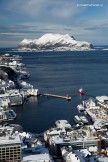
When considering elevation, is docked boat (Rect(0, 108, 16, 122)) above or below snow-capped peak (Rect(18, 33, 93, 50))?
below

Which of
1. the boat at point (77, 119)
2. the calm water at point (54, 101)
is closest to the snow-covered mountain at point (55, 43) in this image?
the calm water at point (54, 101)

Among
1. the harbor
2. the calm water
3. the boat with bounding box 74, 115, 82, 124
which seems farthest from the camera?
the calm water

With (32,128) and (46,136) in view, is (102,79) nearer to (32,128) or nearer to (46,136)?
(32,128)

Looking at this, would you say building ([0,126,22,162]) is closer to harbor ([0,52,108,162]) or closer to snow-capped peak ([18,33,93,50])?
harbor ([0,52,108,162])

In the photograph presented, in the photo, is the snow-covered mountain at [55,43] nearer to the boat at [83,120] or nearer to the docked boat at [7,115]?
the docked boat at [7,115]

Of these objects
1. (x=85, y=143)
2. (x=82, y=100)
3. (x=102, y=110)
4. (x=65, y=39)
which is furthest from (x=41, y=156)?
(x=65, y=39)

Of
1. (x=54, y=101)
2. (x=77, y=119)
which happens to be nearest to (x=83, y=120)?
(x=77, y=119)

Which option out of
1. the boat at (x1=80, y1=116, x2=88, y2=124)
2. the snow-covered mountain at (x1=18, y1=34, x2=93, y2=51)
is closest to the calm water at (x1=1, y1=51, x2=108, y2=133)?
the boat at (x1=80, y1=116, x2=88, y2=124)

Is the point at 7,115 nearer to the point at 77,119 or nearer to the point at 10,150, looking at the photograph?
the point at 77,119
